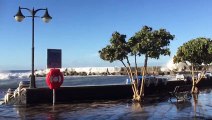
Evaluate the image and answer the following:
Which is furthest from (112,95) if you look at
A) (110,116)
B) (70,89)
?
(110,116)

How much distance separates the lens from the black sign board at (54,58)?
1914cm

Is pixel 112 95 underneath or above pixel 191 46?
underneath

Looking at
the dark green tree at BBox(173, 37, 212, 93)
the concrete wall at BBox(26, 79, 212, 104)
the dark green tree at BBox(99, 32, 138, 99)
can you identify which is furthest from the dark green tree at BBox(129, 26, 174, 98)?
the dark green tree at BBox(173, 37, 212, 93)

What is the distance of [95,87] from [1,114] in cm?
779

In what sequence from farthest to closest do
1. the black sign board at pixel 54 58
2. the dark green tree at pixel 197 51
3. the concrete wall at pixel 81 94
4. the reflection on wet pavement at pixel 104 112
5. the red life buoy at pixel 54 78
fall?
the dark green tree at pixel 197 51, the concrete wall at pixel 81 94, the red life buoy at pixel 54 78, the black sign board at pixel 54 58, the reflection on wet pavement at pixel 104 112

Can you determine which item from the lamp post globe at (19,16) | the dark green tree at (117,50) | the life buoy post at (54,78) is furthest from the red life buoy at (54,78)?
the dark green tree at (117,50)

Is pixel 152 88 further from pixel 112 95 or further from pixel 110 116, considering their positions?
pixel 110 116

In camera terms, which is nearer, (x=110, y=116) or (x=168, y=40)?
(x=110, y=116)

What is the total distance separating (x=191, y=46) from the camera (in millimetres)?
29656

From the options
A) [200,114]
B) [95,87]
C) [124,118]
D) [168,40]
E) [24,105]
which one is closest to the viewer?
[124,118]

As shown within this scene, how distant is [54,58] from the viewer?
1941 cm

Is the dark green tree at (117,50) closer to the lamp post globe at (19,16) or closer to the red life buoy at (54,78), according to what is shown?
the red life buoy at (54,78)

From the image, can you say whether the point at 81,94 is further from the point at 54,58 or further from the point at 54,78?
the point at 54,58

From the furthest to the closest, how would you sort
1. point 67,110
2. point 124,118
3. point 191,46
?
point 191,46
point 67,110
point 124,118
